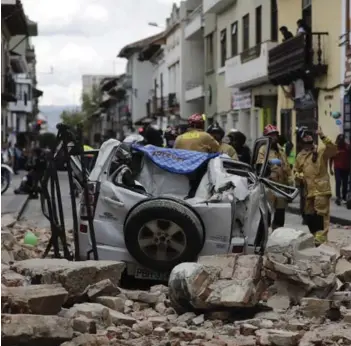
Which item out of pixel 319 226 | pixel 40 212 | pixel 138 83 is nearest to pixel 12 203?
pixel 40 212

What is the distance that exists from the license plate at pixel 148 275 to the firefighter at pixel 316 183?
3373 millimetres

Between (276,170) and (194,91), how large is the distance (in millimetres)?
36494

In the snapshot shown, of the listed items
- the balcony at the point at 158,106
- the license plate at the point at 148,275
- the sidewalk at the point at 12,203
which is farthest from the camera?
the balcony at the point at 158,106

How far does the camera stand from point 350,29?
24.3 meters

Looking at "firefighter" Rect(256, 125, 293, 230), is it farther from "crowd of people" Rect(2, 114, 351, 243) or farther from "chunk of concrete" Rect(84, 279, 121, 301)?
"chunk of concrete" Rect(84, 279, 121, 301)

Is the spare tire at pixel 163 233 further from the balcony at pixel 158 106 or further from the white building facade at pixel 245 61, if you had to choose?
the balcony at pixel 158 106

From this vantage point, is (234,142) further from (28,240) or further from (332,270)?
(332,270)

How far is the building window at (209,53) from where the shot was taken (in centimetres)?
4475

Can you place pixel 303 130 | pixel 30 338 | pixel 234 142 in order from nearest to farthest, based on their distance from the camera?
1. pixel 30 338
2. pixel 303 130
3. pixel 234 142

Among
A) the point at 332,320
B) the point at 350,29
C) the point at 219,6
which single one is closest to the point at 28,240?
the point at 332,320

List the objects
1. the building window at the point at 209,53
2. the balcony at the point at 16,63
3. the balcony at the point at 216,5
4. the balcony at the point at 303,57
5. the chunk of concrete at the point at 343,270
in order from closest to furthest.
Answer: the chunk of concrete at the point at 343,270
the balcony at the point at 303,57
the balcony at the point at 216,5
the building window at the point at 209,53
the balcony at the point at 16,63

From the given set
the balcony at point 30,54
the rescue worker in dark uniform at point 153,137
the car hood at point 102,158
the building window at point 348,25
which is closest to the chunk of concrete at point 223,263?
the car hood at point 102,158

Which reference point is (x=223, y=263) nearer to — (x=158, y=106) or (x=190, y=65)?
(x=190, y=65)

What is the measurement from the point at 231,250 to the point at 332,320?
1924 millimetres
